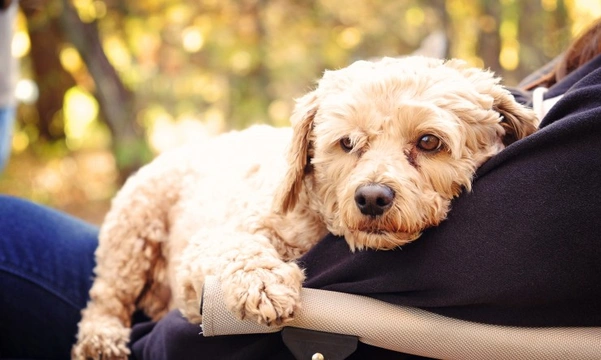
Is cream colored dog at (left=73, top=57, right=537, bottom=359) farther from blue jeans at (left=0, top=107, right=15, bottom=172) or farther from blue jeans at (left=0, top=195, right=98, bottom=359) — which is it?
blue jeans at (left=0, top=107, right=15, bottom=172)

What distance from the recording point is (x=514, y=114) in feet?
7.38

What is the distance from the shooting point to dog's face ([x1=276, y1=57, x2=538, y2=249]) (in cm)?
202

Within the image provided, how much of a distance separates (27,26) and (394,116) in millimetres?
6395

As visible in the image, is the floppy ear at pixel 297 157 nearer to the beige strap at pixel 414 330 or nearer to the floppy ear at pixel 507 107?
the beige strap at pixel 414 330

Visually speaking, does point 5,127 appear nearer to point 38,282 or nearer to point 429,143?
point 38,282

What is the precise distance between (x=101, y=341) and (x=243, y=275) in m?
1.05

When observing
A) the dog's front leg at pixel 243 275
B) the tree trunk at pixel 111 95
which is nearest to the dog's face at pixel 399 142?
the dog's front leg at pixel 243 275

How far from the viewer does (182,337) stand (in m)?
2.27

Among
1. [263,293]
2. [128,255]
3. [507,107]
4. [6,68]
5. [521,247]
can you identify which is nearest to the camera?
[521,247]

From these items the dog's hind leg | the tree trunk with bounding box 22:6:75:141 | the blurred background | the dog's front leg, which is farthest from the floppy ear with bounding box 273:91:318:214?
the tree trunk with bounding box 22:6:75:141

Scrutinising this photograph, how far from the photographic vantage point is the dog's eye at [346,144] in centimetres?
221

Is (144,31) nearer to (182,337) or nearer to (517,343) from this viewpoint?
(182,337)

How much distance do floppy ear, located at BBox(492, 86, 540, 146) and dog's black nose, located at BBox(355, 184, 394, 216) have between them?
0.55m

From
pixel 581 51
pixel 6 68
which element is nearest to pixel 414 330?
pixel 581 51
